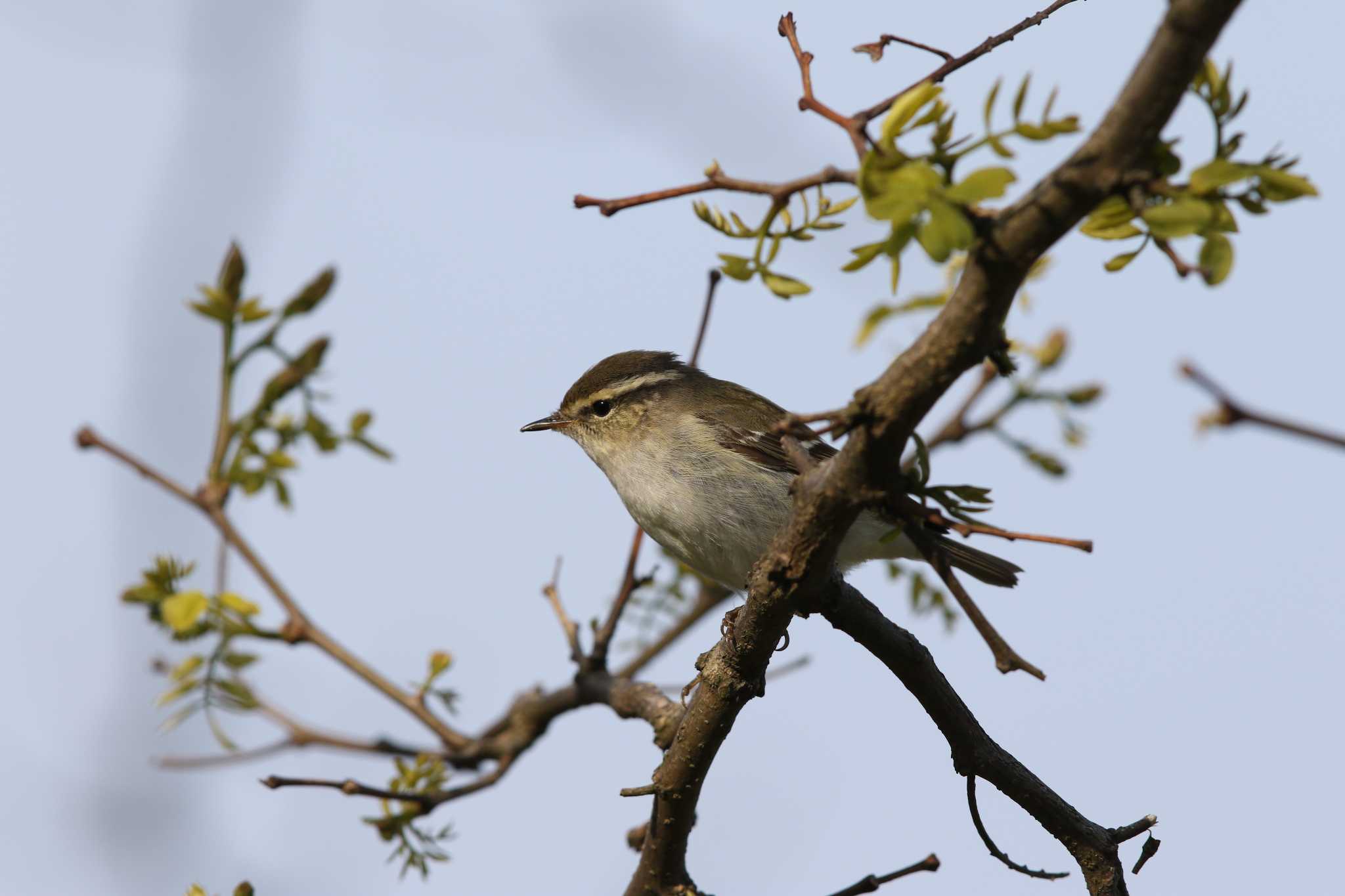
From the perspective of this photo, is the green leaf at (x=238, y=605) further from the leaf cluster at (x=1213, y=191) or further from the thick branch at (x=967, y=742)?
the leaf cluster at (x=1213, y=191)

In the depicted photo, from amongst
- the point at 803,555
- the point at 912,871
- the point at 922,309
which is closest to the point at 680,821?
the point at 912,871

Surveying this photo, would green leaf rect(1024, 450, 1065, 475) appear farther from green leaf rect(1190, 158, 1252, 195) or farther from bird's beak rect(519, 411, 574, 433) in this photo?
green leaf rect(1190, 158, 1252, 195)

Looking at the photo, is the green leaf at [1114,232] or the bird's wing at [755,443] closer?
the green leaf at [1114,232]

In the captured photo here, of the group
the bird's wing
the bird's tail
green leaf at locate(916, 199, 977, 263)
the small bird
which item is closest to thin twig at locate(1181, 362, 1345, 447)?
green leaf at locate(916, 199, 977, 263)

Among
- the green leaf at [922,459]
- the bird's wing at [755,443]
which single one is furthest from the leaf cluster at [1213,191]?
the bird's wing at [755,443]

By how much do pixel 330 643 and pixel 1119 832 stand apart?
8.92 feet

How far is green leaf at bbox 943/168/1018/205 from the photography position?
5.78 ft

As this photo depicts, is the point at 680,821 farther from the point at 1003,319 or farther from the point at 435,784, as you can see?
the point at 1003,319

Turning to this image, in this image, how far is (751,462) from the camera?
5.08 metres

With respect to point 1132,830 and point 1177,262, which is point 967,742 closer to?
point 1132,830

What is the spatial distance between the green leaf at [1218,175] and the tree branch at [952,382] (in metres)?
0.10

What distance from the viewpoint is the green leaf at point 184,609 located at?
3.96 m

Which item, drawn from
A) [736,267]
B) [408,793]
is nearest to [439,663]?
[408,793]

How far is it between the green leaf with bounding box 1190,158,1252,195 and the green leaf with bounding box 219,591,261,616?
3285 millimetres
